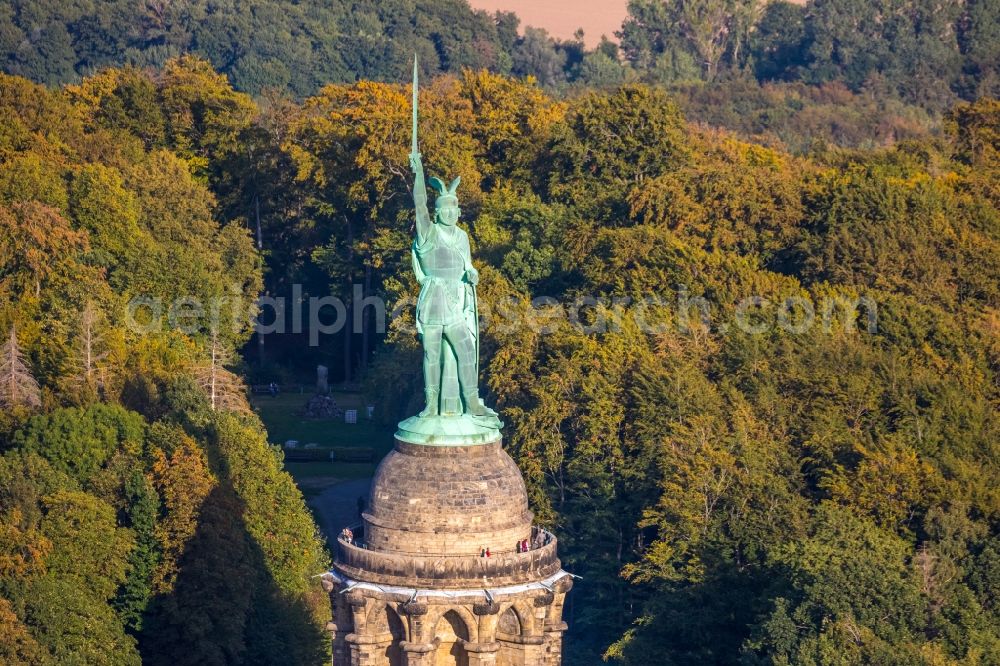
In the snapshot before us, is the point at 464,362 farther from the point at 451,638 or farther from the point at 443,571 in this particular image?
the point at 451,638

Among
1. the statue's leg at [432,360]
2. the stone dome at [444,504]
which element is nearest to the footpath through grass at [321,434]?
the statue's leg at [432,360]

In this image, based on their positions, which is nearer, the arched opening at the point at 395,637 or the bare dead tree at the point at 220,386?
the arched opening at the point at 395,637

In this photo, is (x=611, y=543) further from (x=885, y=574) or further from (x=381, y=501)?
(x=381, y=501)

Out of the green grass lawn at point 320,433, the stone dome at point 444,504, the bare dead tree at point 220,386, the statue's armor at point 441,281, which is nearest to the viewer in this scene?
the stone dome at point 444,504

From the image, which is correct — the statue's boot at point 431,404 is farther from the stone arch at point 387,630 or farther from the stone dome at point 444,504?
the stone arch at point 387,630

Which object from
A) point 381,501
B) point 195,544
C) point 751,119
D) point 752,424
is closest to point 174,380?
point 195,544

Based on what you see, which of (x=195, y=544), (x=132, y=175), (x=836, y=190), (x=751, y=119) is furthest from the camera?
(x=751, y=119)

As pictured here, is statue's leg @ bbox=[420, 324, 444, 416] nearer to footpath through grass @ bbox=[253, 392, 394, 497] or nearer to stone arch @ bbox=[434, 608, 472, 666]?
stone arch @ bbox=[434, 608, 472, 666]

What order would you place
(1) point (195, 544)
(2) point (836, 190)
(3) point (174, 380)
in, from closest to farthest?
(1) point (195, 544), (3) point (174, 380), (2) point (836, 190)
